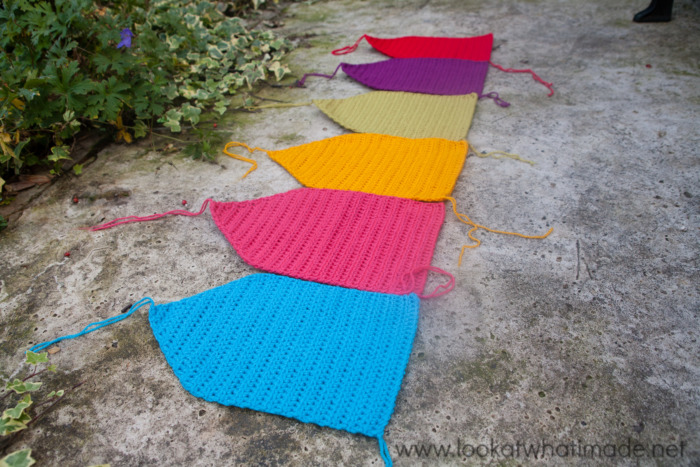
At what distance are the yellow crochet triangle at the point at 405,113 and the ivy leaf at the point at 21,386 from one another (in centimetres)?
160

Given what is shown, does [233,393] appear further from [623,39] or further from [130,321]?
[623,39]

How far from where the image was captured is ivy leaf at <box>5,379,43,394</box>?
3.83 ft

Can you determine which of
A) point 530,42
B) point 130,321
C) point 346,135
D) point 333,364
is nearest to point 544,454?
point 333,364

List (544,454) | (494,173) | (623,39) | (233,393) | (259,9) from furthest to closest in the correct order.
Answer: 1. (259,9)
2. (623,39)
3. (494,173)
4. (233,393)
5. (544,454)

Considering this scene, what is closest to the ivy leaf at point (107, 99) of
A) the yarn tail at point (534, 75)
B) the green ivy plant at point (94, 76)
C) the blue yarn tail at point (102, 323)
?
the green ivy plant at point (94, 76)

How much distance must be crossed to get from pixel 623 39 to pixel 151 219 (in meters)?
2.89

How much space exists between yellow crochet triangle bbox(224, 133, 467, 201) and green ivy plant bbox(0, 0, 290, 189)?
46 cm

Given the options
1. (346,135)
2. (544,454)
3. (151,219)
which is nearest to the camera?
(544,454)

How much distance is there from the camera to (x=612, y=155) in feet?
6.28

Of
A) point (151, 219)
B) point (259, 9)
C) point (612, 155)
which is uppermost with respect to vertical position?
point (259, 9)

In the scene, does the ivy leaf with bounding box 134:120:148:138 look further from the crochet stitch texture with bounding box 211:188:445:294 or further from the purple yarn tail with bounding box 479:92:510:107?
the purple yarn tail with bounding box 479:92:510:107

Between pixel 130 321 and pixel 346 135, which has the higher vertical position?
pixel 346 135

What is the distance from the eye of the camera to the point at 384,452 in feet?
3.49

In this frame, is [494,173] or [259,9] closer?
[494,173]
